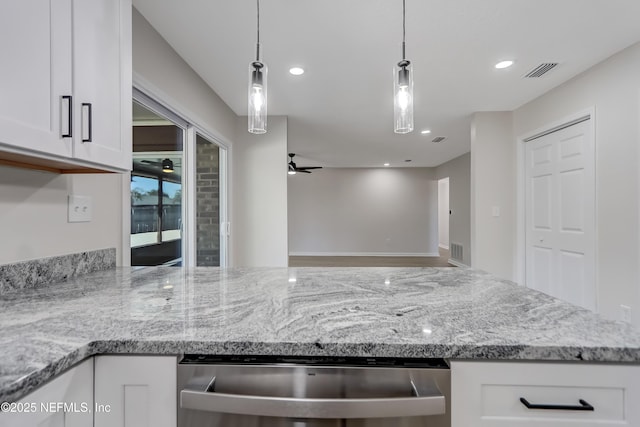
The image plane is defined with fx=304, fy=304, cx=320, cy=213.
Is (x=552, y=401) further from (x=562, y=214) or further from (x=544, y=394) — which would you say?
(x=562, y=214)

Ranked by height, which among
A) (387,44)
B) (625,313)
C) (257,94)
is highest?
(387,44)

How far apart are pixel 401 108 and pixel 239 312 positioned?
120 centimetres

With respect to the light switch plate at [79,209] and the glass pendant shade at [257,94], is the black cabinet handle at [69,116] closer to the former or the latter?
the light switch plate at [79,209]

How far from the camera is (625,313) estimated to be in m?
2.34

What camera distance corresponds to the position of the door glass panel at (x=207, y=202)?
118 inches

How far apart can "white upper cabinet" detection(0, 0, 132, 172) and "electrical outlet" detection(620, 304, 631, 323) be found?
349 cm

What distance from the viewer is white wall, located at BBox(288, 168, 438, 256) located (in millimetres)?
8523

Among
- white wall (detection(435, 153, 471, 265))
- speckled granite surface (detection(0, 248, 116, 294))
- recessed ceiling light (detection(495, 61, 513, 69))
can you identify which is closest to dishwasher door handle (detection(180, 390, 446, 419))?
speckled granite surface (detection(0, 248, 116, 294))

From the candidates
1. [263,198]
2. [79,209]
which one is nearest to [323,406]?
[79,209]

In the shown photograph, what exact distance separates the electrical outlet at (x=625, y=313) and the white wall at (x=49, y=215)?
361 cm

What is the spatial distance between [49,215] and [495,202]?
416cm

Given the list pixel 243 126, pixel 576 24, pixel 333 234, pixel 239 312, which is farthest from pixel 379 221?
pixel 239 312

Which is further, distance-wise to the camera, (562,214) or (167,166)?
(562,214)

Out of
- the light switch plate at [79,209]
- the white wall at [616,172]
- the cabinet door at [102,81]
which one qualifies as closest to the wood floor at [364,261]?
the white wall at [616,172]
